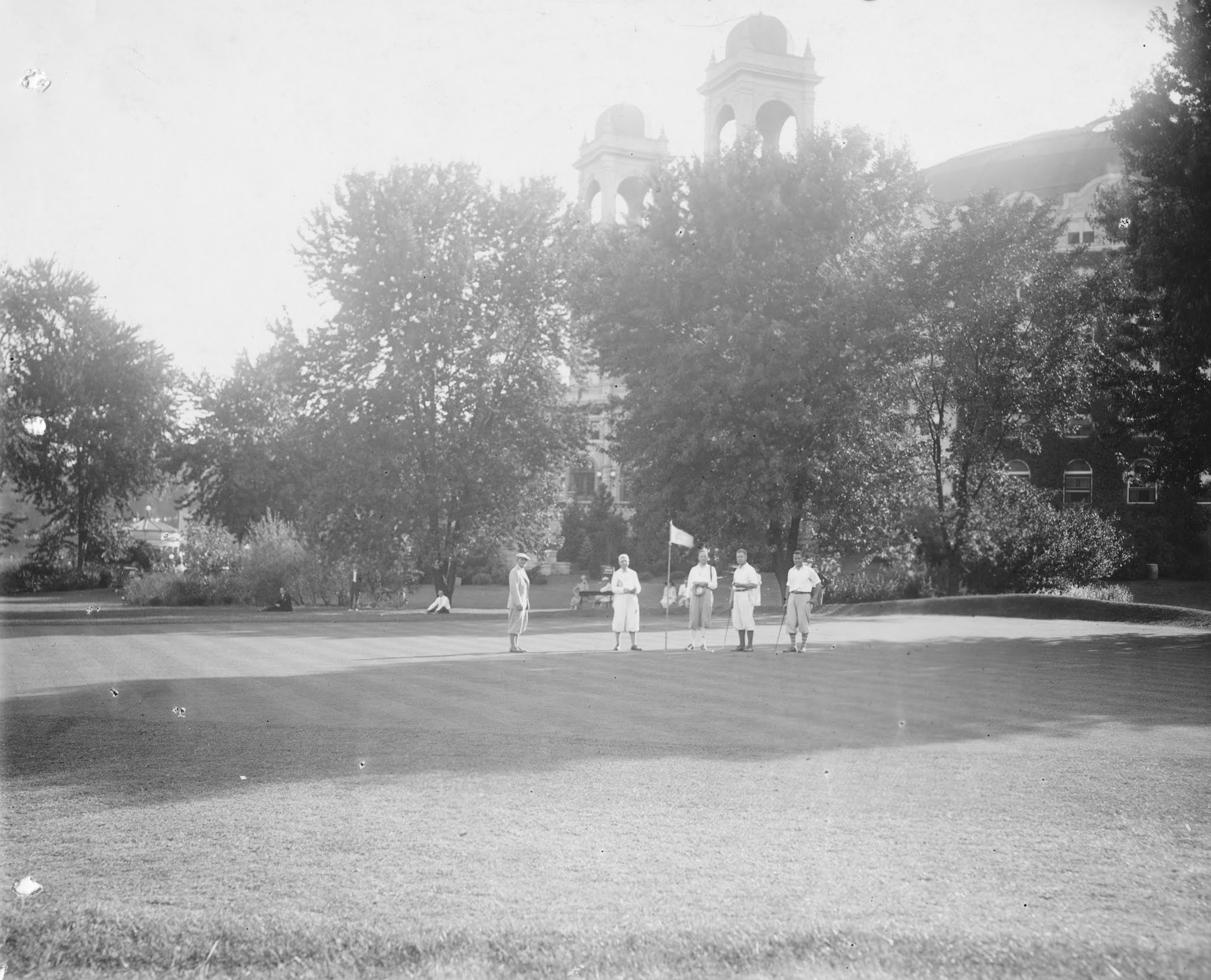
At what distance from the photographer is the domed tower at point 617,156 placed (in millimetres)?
85812

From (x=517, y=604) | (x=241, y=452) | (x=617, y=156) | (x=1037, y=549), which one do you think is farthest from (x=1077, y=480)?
(x=617, y=156)

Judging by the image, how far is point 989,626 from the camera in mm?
28875

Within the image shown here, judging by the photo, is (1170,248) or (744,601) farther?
(744,601)

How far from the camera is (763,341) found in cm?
3453

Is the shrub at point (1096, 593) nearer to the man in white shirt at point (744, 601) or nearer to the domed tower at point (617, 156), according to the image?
the man in white shirt at point (744, 601)

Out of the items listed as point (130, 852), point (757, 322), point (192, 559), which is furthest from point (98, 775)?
point (192, 559)

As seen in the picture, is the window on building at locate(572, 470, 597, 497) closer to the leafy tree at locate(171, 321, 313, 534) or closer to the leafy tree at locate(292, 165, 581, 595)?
the leafy tree at locate(171, 321, 313, 534)

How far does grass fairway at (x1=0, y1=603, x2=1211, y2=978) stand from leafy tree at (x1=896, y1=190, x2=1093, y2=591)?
85.5 feet

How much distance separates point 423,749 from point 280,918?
4.91 metres

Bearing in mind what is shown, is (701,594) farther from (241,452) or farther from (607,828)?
(241,452)

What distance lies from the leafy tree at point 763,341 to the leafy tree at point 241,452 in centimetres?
2893

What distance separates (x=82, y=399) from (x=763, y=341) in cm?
3480

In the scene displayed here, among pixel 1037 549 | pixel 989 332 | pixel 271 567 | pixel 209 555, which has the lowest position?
pixel 271 567

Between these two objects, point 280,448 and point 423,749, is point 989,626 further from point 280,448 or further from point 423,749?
point 280,448
